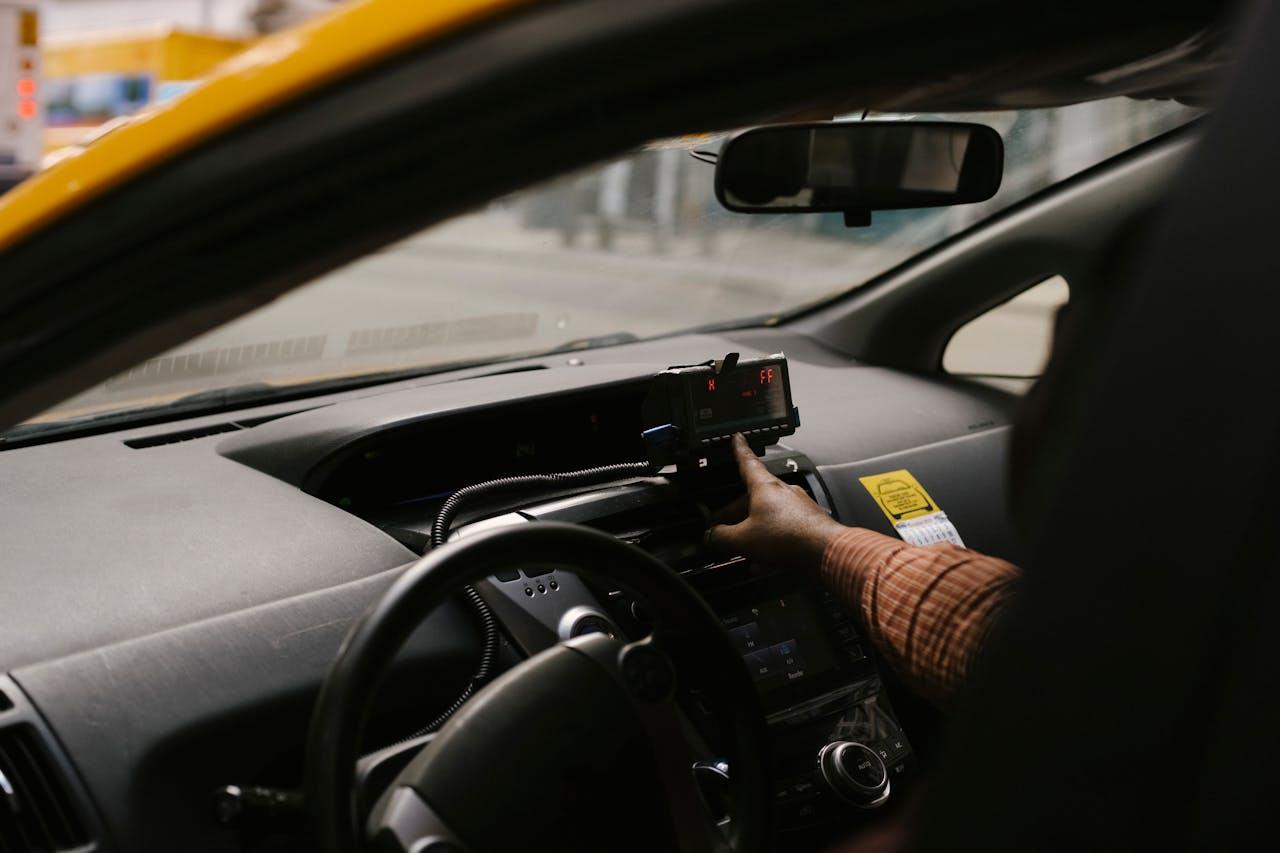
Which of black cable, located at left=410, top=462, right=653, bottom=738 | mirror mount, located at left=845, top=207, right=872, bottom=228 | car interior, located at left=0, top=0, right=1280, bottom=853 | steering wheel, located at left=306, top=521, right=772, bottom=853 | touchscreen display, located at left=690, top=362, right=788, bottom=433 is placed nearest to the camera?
car interior, located at left=0, top=0, right=1280, bottom=853

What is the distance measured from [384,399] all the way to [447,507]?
1.80 feet

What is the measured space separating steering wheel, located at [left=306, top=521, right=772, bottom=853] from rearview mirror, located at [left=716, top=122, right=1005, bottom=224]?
0.87m

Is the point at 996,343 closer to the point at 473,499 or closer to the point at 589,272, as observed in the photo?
the point at 473,499

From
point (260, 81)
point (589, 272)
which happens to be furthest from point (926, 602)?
point (589, 272)

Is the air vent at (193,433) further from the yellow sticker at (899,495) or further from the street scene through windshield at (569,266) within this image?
the yellow sticker at (899,495)

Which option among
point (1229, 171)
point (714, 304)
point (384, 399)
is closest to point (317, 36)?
point (1229, 171)

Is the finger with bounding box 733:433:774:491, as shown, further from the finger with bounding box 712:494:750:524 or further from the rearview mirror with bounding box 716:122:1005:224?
the rearview mirror with bounding box 716:122:1005:224

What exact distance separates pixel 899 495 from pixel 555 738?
1794mm

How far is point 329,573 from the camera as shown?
231 centimetres

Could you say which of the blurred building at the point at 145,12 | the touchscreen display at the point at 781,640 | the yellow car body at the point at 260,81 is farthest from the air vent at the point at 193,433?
the blurred building at the point at 145,12

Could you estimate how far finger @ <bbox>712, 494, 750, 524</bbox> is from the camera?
272 cm

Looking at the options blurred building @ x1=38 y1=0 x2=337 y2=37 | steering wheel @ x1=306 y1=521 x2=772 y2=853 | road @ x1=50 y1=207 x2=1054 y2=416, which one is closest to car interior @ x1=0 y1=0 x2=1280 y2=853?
steering wheel @ x1=306 y1=521 x2=772 y2=853

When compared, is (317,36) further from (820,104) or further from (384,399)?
(384,399)

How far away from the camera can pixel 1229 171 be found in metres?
0.74
